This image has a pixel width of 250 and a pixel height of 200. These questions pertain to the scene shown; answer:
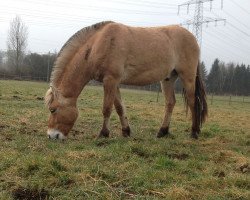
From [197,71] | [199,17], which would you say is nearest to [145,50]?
[197,71]

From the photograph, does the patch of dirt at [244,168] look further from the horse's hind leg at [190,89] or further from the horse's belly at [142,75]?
the horse's belly at [142,75]

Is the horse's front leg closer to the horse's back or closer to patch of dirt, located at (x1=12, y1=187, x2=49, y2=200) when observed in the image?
the horse's back

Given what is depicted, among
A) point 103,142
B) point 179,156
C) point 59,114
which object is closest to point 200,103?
point 179,156

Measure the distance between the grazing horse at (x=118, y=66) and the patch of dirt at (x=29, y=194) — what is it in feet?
10.3

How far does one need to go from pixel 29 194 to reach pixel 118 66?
428cm

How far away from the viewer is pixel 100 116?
12.7m

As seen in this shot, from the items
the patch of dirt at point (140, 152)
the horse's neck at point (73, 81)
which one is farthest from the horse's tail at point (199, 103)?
the horse's neck at point (73, 81)

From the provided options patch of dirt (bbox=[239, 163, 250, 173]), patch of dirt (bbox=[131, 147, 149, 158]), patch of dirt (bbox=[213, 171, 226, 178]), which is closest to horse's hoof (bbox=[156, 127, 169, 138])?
patch of dirt (bbox=[131, 147, 149, 158])

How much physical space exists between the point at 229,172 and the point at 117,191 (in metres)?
2.11

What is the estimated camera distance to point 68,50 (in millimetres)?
7914

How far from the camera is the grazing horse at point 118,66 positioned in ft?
25.1

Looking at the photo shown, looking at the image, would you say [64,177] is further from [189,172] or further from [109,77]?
[109,77]

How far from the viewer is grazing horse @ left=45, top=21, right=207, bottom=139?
766 cm

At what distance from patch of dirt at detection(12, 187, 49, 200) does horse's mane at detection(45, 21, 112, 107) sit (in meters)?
3.54
